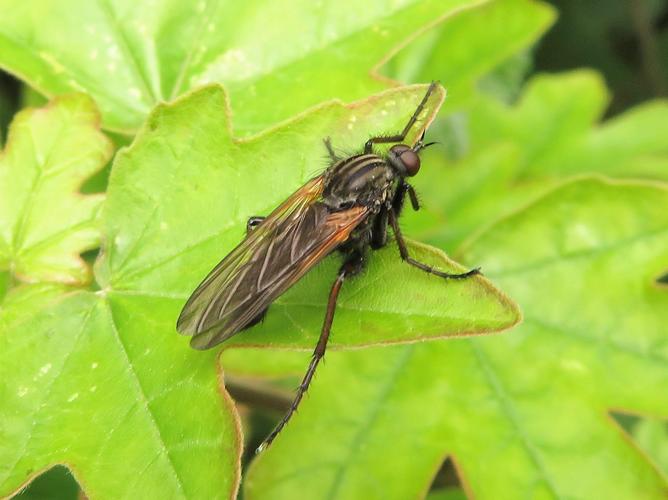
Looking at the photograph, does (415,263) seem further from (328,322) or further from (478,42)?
(478,42)

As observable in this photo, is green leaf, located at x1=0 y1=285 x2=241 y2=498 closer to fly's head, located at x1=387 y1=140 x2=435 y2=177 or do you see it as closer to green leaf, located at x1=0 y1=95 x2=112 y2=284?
green leaf, located at x1=0 y1=95 x2=112 y2=284

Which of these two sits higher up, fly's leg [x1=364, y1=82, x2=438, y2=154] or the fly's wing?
fly's leg [x1=364, y1=82, x2=438, y2=154]

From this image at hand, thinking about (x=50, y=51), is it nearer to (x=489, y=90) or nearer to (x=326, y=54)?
(x=326, y=54)

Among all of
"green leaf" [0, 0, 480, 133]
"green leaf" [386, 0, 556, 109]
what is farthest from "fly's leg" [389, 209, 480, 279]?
"green leaf" [386, 0, 556, 109]

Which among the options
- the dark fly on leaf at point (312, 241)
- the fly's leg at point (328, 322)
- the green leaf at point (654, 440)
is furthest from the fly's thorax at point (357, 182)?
the green leaf at point (654, 440)

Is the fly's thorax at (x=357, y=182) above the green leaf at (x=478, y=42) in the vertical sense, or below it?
above

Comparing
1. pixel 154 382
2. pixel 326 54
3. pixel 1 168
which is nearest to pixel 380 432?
pixel 154 382

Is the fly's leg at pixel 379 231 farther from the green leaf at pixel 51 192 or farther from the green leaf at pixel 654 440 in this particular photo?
the green leaf at pixel 654 440
